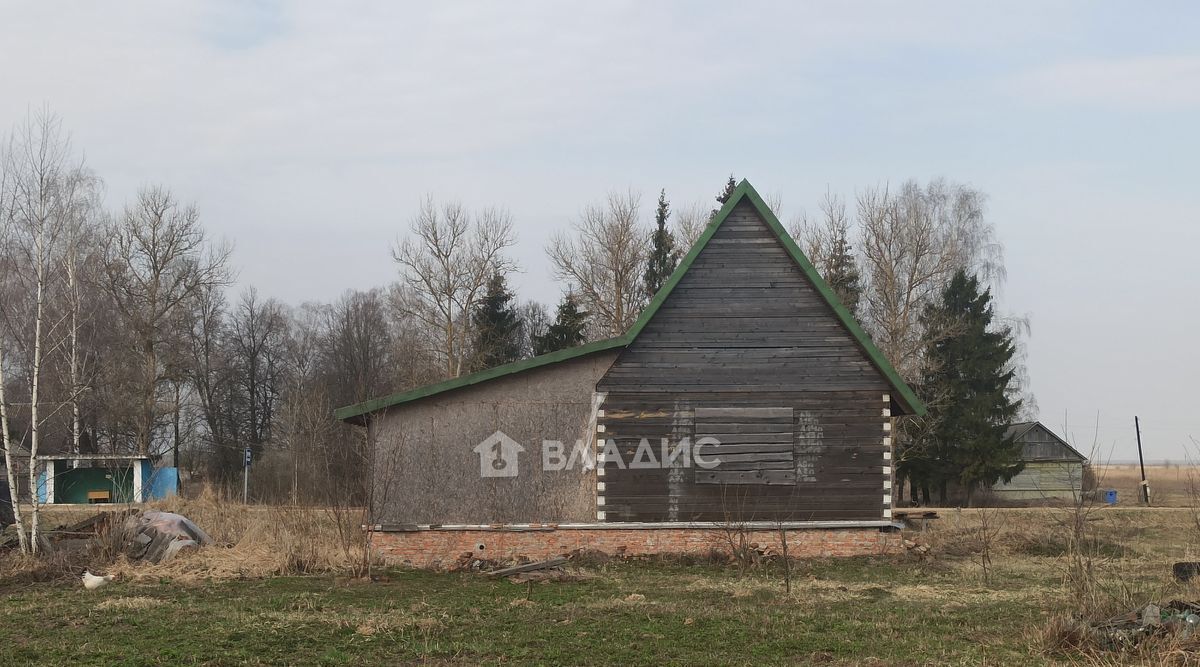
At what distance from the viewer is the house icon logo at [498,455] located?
65.3 feet

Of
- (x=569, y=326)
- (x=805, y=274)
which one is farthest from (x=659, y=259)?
(x=805, y=274)

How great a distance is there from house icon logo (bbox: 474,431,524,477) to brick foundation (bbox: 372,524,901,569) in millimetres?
1034

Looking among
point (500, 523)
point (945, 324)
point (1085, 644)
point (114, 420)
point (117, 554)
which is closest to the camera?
point (1085, 644)

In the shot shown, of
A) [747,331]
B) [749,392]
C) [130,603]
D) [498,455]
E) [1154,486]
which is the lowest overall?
[1154,486]

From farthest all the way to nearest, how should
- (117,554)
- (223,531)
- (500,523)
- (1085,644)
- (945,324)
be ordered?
(945,324), (223,531), (500,523), (117,554), (1085,644)

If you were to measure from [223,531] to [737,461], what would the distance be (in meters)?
10.3

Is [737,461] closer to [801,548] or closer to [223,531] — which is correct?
[801,548]

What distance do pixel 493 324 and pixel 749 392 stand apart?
30511 mm

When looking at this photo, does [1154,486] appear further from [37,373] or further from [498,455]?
[37,373]

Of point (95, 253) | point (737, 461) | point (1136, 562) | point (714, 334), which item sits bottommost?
point (1136, 562)

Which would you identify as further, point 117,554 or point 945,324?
point 945,324

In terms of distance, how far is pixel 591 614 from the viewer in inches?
528

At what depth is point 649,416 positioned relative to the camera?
66.1ft

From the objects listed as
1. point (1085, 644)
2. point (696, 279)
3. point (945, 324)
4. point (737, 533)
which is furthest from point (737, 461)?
point (945, 324)
